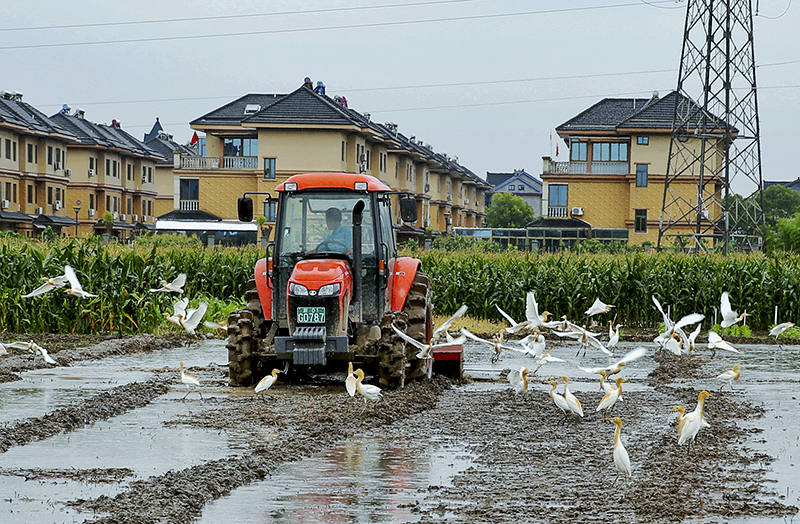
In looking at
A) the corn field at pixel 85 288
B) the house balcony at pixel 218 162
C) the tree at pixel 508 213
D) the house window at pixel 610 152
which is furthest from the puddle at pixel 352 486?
the tree at pixel 508 213

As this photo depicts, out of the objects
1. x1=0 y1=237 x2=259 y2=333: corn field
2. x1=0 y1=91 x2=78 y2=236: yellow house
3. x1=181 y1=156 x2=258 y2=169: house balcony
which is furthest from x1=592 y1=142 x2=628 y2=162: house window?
x1=0 y1=237 x2=259 y2=333: corn field

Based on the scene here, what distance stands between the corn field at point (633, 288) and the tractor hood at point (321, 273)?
15.6m

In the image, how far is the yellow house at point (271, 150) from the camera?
7186cm

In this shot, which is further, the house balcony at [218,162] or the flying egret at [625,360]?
the house balcony at [218,162]

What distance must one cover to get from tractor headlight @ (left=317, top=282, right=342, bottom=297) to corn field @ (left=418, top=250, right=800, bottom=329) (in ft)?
52.7

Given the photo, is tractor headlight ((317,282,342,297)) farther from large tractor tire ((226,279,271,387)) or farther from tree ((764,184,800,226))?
tree ((764,184,800,226))

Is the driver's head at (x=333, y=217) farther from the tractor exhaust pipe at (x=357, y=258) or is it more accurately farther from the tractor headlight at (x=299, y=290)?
the tractor headlight at (x=299, y=290)

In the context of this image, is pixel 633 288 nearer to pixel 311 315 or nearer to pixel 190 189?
pixel 311 315

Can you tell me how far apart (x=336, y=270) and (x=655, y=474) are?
5.06 metres

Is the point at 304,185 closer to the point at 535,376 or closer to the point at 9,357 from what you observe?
the point at 535,376

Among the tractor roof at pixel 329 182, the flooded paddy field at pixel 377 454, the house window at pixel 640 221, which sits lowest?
the flooded paddy field at pixel 377 454

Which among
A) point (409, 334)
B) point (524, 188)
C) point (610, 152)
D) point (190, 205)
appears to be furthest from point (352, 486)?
point (524, 188)

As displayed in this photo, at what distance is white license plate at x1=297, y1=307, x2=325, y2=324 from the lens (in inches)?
463

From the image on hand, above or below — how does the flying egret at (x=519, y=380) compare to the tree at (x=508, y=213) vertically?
below
